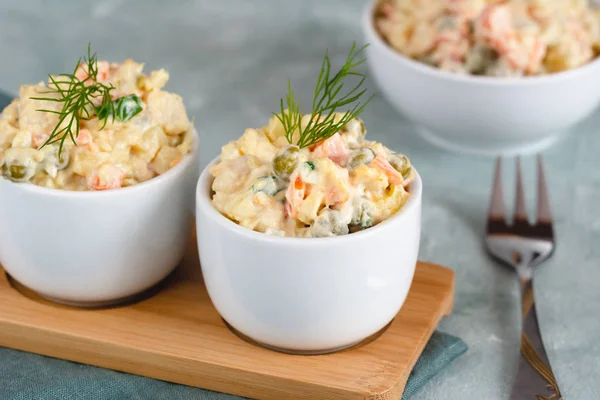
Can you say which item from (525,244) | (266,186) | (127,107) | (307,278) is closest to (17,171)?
(127,107)

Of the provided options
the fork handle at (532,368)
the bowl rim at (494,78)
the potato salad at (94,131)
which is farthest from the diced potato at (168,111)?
the bowl rim at (494,78)

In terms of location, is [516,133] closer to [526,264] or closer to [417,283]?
[526,264]

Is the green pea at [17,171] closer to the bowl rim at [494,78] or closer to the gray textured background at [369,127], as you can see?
the gray textured background at [369,127]

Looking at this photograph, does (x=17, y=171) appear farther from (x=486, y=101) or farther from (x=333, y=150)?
(x=486, y=101)

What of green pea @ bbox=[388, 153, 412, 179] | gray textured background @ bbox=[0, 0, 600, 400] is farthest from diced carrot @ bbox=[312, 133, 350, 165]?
gray textured background @ bbox=[0, 0, 600, 400]

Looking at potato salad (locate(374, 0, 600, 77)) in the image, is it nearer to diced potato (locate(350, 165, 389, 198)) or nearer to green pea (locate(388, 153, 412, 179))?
green pea (locate(388, 153, 412, 179))
